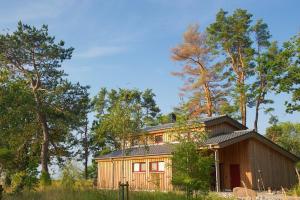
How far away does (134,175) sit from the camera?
31438mm

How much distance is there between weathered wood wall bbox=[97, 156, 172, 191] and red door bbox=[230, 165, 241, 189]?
472 cm

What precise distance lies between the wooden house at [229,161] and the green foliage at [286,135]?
11.1 meters

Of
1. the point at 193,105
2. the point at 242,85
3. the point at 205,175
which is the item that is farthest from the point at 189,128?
the point at 193,105

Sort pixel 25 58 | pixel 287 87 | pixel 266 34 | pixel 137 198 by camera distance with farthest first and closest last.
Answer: pixel 266 34, pixel 25 58, pixel 287 87, pixel 137 198

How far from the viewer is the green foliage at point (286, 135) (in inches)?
1652

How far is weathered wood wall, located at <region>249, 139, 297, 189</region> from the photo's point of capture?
28.4 meters

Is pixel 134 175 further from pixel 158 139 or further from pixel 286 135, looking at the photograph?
pixel 286 135

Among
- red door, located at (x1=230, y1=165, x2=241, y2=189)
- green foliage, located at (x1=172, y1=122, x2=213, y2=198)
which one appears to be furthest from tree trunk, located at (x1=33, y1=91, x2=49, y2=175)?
green foliage, located at (x1=172, y1=122, x2=213, y2=198)

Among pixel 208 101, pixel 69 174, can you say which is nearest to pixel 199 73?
pixel 208 101

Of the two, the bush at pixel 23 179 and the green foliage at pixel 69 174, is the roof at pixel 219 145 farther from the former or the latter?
the bush at pixel 23 179

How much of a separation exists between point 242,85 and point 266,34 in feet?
28.8

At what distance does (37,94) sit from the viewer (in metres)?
36.2

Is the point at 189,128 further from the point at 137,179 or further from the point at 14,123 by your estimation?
the point at 14,123

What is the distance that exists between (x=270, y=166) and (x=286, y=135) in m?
18.9
